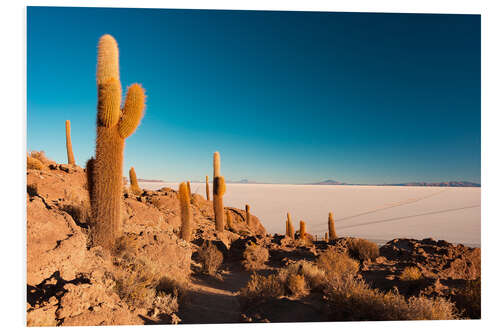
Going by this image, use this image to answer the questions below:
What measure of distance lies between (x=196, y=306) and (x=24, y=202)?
3361 millimetres

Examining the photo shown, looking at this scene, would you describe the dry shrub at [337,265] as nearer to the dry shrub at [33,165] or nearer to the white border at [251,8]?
the white border at [251,8]

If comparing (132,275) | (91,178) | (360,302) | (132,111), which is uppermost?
(132,111)

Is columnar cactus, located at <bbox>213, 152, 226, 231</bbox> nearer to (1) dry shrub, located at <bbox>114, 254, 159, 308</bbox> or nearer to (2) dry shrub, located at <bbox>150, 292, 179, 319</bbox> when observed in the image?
Result: (1) dry shrub, located at <bbox>114, 254, 159, 308</bbox>

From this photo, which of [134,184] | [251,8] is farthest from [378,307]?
[134,184]

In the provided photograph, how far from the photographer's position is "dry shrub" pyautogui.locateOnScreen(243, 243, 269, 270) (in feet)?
29.6

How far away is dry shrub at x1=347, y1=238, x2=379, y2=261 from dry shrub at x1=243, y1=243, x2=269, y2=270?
9.76 ft

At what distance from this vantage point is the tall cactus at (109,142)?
580 centimetres

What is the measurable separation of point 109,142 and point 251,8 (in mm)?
3851

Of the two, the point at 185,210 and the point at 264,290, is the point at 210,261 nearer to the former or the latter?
the point at 185,210

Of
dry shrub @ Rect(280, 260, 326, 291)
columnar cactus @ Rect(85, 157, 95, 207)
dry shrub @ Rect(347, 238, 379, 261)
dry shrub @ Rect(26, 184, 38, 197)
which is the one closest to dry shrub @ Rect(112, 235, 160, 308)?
columnar cactus @ Rect(85, 157, 95, 207)

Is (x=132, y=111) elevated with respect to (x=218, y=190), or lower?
elevated

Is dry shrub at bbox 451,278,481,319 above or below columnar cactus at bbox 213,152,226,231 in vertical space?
below

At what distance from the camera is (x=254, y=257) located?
9.38 meters

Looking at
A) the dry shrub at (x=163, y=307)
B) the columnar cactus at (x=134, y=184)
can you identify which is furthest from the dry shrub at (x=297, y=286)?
the columnar cactus at (x=134, y=184)
